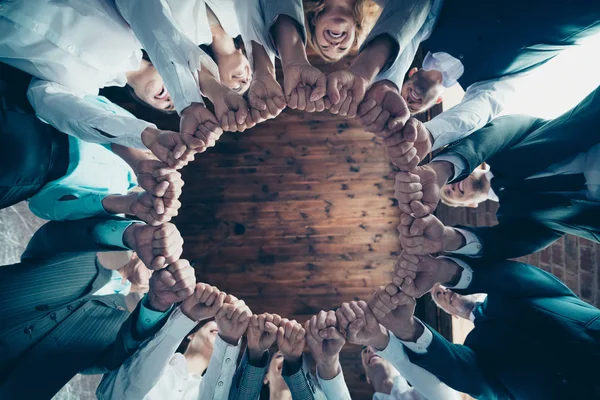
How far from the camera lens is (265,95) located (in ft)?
3.85

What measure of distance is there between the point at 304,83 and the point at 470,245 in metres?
1.04

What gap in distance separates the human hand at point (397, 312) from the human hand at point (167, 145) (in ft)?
3.70

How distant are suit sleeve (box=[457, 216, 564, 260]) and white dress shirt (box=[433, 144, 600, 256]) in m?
0.04

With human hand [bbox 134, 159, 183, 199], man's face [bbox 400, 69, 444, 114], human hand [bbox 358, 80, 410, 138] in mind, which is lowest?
human hand [bbox 134, 159, 183, 199]

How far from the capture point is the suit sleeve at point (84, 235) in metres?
1.55

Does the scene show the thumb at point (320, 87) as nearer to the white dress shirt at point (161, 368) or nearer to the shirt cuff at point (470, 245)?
the shirt cuff at point (470, 245)

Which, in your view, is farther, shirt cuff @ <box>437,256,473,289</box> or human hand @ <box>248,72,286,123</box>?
shirt cuff @ <box>437,256,473,289</box>

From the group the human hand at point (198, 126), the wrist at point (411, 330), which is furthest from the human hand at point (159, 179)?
the wrist at point (411, 330)

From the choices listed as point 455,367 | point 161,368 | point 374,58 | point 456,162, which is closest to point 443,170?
point 456,162

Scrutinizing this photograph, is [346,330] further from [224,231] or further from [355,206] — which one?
[224,231]

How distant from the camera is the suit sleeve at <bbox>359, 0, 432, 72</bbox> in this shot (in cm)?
116

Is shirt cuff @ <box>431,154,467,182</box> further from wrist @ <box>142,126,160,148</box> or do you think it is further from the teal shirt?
the teal shirt

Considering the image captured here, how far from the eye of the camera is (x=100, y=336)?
69.6 inches

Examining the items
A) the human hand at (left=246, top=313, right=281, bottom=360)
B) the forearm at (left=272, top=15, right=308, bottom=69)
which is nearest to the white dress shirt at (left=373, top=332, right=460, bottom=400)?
the human hand at (left=246, top=313, right=281, bottom=360)
